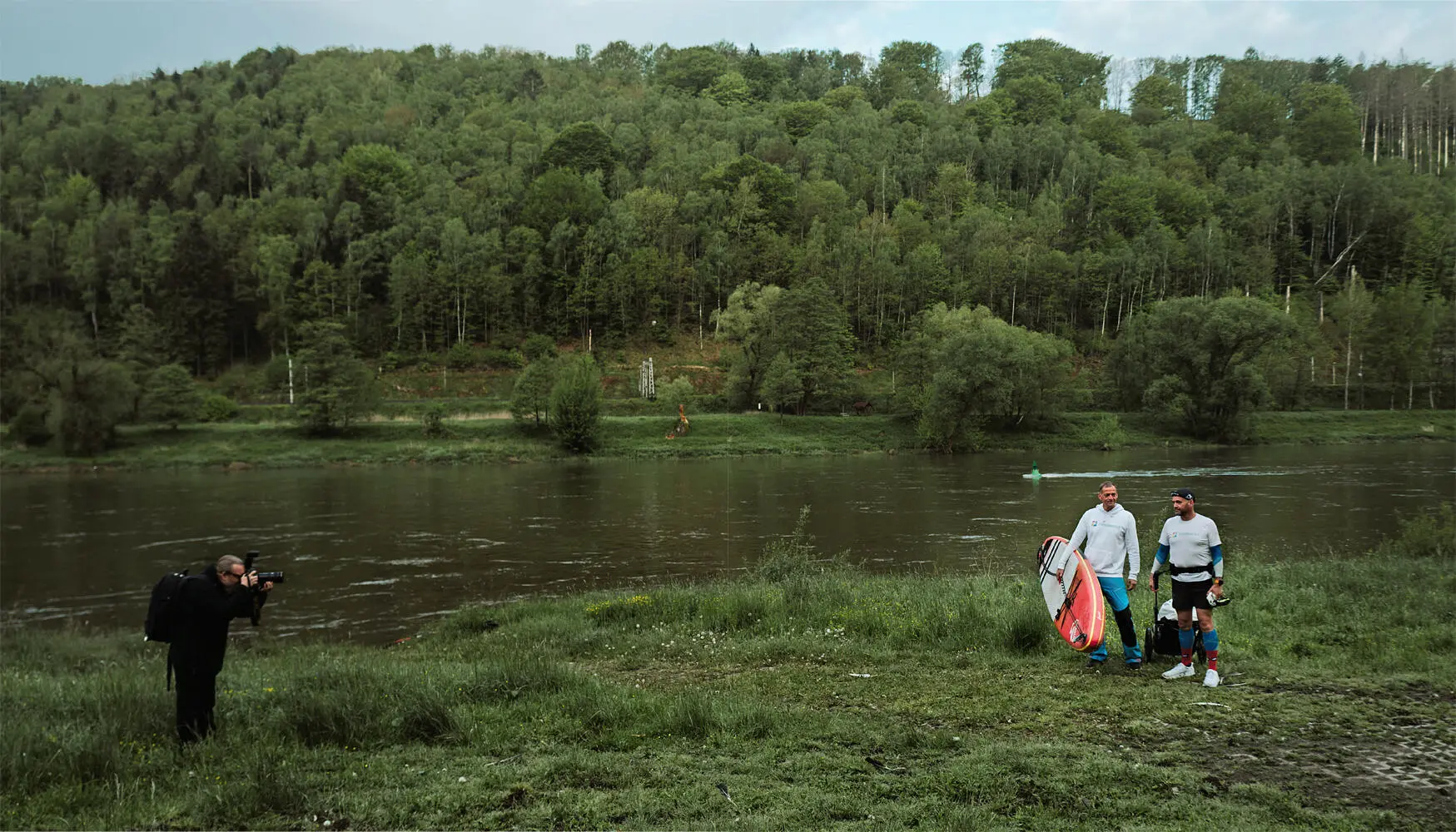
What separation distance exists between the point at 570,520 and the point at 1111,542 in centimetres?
2837

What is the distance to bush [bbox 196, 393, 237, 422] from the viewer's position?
71188 mm

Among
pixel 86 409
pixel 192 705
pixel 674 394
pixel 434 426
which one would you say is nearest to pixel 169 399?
pixel 86 409

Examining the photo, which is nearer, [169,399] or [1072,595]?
[1072,595]

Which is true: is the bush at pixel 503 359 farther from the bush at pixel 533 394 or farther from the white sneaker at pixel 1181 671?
the white sneaker at pixel 1181 671

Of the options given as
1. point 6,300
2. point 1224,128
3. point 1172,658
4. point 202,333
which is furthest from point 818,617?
point 1224,128

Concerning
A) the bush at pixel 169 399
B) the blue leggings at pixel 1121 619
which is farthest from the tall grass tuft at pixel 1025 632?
the bush at pixel 169 399

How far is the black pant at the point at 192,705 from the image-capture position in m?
8.44

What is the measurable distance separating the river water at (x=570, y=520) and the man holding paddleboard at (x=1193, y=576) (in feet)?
24.7

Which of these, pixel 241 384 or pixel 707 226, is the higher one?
pixel 707 226

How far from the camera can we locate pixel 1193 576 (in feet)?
33.0

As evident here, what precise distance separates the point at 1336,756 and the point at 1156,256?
405 ft

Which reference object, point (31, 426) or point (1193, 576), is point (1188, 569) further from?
point (31, 426)

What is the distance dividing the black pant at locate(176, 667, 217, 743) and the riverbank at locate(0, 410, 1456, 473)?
56422 mm

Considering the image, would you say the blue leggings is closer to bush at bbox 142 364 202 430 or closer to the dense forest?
the dense forest
